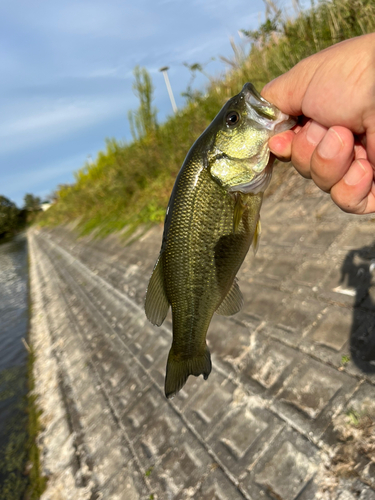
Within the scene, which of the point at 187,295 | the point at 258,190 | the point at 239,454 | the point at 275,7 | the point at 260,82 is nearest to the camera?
the point at 258,190

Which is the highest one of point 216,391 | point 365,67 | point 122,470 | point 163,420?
point 365,67

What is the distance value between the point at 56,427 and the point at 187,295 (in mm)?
4334

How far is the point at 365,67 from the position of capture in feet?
4.75

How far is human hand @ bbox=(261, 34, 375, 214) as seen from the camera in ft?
4.89

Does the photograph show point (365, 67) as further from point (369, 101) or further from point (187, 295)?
point (187, 295)

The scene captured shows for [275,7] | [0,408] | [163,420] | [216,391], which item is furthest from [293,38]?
[0,408]

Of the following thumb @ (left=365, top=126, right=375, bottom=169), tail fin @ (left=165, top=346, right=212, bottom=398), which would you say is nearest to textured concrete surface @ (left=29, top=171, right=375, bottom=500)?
tail fin @ (left=165, top=346, right=212, bottom=398)

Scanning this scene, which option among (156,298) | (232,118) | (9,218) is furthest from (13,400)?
(9,218)

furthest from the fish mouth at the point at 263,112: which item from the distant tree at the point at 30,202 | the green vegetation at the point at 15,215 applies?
the distant tree at the point at 30,202

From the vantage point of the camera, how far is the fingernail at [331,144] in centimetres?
159

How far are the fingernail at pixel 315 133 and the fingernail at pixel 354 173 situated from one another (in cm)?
23

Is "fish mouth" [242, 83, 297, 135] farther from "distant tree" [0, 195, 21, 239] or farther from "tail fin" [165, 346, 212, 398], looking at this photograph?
"distant tree" [0, 195, 21, 239]

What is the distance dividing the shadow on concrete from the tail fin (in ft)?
4.85

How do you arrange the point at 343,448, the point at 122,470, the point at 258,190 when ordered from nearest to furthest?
the point at 258,190, the point at 343,448, the point at 122,470
